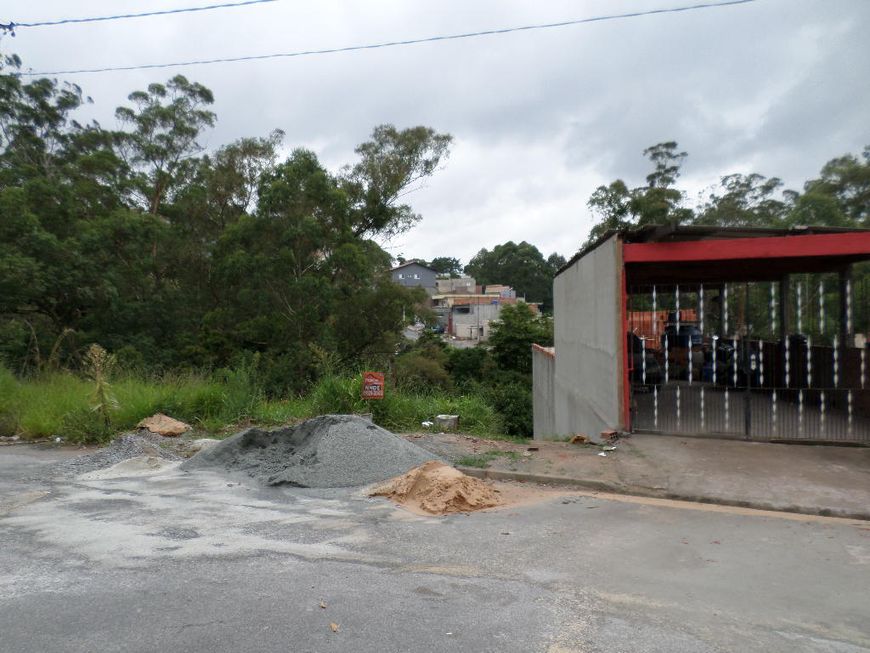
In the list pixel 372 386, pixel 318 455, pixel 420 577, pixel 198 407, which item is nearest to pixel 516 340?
pixel 198 407

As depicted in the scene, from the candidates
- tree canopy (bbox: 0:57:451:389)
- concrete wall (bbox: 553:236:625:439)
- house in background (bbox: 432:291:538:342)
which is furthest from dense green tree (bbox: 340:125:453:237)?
house in background (bbox: 432:291:538:342)

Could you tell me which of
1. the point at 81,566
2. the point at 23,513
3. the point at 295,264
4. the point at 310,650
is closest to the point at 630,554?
the point at 310,650

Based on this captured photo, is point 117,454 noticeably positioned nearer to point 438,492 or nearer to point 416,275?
point 438,492

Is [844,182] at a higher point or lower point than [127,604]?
higher

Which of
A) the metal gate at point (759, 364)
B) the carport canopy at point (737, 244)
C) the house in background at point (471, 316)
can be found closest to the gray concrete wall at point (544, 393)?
the metal gate at point (759, 364)

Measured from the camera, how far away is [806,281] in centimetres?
1420

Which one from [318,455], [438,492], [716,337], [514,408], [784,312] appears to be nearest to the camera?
[438,492]

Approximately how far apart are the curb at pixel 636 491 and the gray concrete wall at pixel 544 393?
9775 millimetres

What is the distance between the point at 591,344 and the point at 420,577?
28.0 feet

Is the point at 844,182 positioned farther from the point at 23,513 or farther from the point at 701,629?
the point at 23,513

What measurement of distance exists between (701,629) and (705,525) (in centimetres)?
251

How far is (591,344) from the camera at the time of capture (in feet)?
42.1

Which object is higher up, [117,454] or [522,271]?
[522,271]

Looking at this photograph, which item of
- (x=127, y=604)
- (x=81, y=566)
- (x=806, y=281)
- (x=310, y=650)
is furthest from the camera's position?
(x=806, y=281)
